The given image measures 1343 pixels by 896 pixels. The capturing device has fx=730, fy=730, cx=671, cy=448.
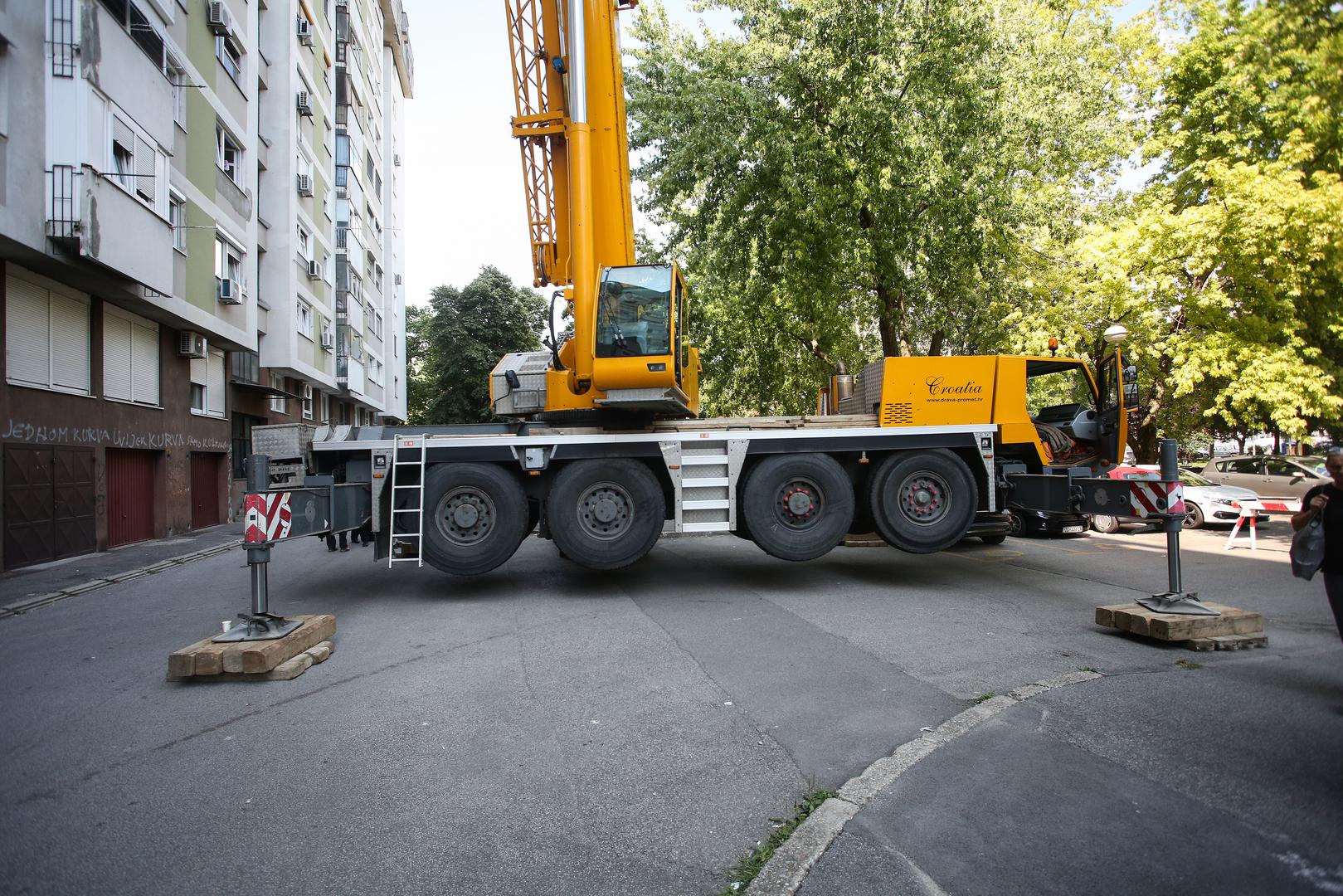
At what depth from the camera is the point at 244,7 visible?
19.1m

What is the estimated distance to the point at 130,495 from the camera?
1469 centimetres

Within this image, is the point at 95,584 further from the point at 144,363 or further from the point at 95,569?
the point at 144,363

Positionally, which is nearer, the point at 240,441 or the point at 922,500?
the point at 922,500

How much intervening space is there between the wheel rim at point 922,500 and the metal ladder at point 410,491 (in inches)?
203

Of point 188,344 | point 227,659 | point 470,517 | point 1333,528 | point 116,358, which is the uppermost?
point 188,344

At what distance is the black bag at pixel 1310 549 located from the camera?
14.3ft

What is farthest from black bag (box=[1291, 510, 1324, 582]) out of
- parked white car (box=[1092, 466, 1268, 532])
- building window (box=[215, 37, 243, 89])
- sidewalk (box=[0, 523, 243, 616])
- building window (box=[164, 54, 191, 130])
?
building window (box=[215, 37, 243, 89])

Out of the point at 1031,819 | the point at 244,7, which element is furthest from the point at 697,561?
the point at 244,7

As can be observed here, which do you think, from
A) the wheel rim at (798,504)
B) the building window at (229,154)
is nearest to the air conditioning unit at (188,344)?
the building window at (229,154)

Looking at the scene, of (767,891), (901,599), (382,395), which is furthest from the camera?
(382,395)

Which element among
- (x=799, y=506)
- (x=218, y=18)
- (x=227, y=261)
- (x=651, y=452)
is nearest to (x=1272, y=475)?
(x=799, y=506)

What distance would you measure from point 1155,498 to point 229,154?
21.5 meters

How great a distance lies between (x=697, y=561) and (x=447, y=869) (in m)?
7.70

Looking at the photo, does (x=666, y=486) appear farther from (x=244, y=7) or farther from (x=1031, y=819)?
(x=244, y=7)
